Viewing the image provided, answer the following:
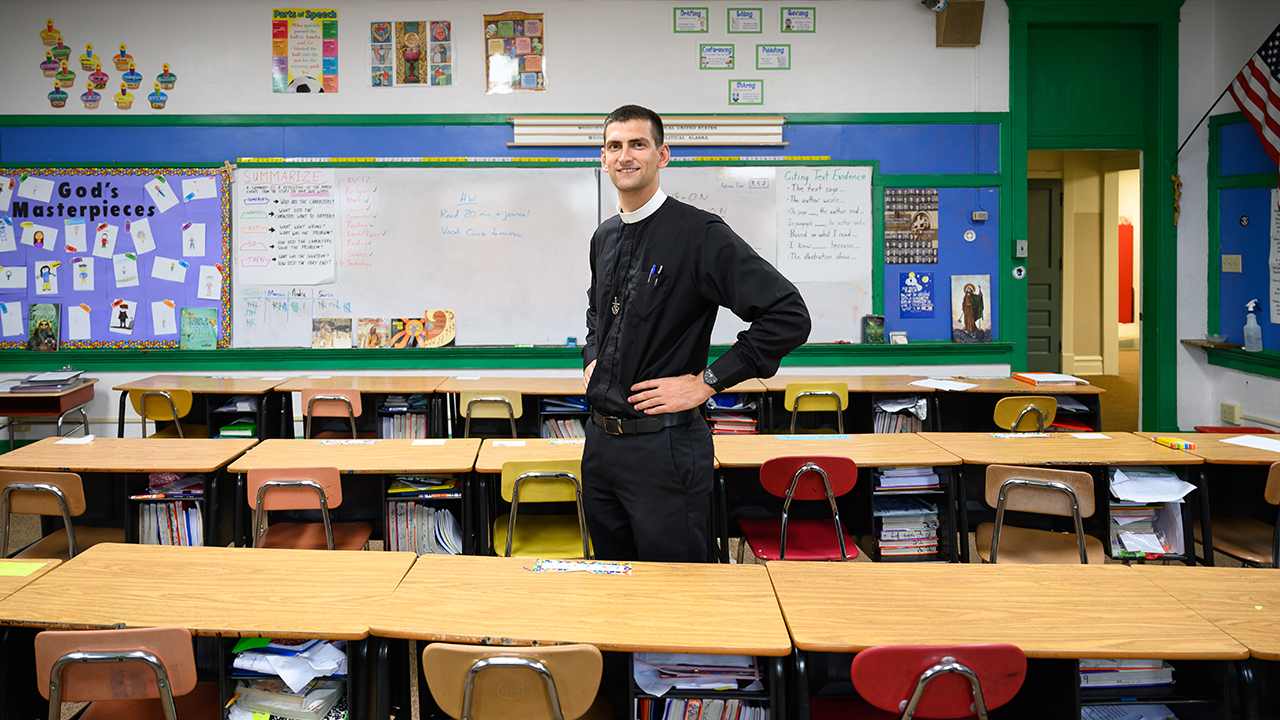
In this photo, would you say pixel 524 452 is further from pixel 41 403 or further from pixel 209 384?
pixel 41 403

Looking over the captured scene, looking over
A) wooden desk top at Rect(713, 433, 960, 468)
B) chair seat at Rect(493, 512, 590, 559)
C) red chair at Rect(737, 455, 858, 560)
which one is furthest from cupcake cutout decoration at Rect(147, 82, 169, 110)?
red chair at Rect(737, 455, 858, 560)

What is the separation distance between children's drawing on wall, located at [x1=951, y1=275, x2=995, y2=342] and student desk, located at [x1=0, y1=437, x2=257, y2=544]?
4.72 meters

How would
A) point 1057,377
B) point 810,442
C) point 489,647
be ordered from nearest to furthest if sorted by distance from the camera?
1. point 489,647
2. point 810,442
3. point 1057,377

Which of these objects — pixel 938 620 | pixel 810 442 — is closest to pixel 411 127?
pixel 810 442

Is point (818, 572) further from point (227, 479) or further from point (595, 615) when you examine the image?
point (227, 479)

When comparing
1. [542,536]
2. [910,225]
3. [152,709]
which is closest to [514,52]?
[910,225]

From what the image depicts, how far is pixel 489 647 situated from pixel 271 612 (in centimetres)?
56

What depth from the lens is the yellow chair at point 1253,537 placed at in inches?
105

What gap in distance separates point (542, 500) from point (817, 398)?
2.23 meters

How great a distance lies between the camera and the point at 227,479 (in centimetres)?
305

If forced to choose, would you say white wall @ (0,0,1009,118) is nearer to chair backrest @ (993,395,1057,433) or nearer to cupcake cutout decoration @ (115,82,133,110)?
cupcake cutout decoration @ (115,82,133,110)

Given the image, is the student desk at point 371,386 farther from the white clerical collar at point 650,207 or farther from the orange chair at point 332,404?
the white clerical collar at point 650,207

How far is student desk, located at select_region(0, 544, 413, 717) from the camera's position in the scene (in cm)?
158

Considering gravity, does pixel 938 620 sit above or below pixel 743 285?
below
